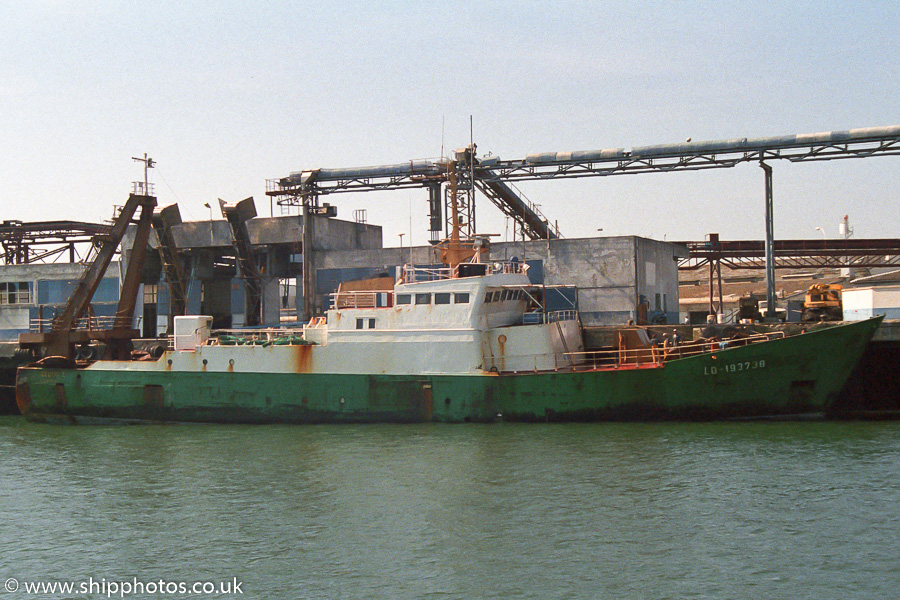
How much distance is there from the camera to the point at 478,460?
76.4 feet

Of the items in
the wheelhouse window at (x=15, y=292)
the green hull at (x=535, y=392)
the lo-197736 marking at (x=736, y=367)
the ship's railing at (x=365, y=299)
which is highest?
the wheelhouse window at (x=15, y=292)

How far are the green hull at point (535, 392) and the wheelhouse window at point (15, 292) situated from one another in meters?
21.2

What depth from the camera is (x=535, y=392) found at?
28453mm

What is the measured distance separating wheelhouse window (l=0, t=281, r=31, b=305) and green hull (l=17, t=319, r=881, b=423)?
21.2 metres

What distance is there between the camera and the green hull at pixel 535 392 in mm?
27031

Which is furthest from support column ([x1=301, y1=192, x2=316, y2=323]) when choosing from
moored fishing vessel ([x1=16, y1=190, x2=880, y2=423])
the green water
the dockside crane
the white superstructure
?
the green water

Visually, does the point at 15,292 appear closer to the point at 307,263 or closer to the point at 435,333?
the point at 307,263

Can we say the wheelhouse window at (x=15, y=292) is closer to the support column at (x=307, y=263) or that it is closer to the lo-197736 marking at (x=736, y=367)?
the support column at (x=307, y=263)

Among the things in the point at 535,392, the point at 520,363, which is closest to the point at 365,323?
the point at 520,363

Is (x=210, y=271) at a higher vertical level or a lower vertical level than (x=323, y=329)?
higher

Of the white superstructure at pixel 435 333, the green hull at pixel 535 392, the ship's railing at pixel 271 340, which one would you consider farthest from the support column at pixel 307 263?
the white superstructure at pixel 435 333

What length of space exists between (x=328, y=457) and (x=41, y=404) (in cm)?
1637

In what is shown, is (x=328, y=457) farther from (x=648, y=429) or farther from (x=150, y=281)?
(x=150, y=281)

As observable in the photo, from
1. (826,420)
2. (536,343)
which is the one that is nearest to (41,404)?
(536,343)
